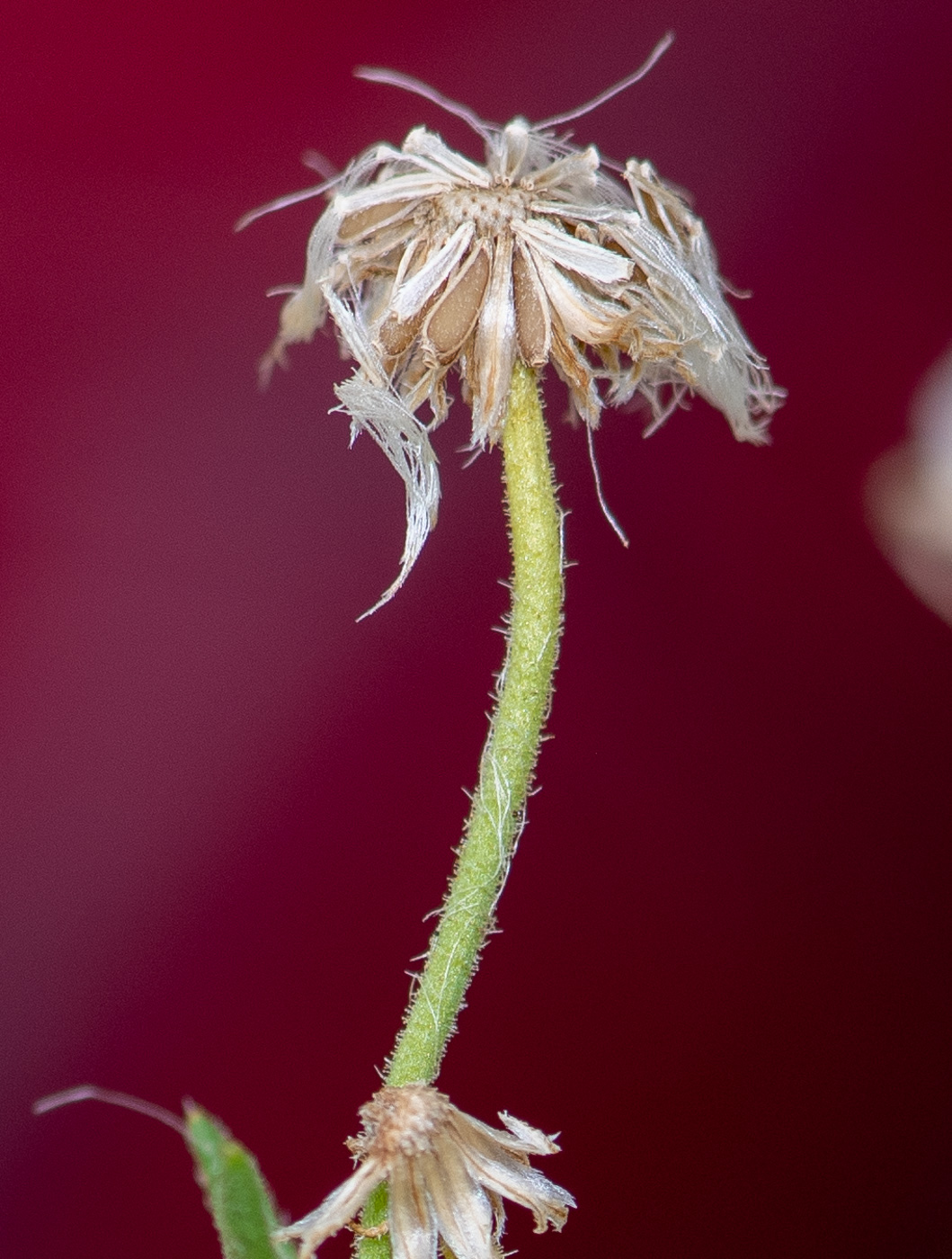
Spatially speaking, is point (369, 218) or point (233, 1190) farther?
point (369, 218)

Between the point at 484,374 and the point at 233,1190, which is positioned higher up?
the point at 484,374

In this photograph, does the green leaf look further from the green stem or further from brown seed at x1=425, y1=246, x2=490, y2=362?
brown seed at x1=425, y1=246, x2=490, y2=362

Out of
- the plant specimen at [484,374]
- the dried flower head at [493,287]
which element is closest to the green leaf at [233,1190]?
the plant specimen at [484,374]

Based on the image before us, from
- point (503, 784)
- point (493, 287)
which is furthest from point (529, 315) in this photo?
point (503, 784)

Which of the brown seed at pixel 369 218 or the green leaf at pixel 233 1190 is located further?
the brown seed at pixel 369 218

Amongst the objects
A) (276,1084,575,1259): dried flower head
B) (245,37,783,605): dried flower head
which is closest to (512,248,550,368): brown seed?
(245,37,783,605): dried flower head

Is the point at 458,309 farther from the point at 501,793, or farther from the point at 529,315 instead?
the point at 501,793

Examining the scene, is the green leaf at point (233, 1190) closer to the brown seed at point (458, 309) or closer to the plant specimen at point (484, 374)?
the plant specimen at point (484, 374)
